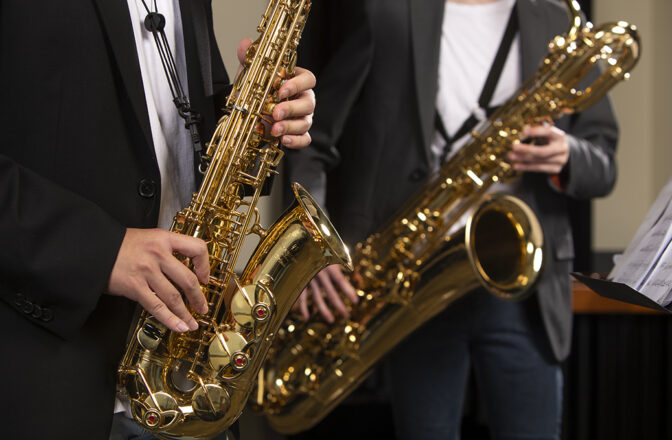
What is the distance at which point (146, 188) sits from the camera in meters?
1.04

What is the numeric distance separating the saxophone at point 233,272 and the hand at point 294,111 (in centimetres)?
5

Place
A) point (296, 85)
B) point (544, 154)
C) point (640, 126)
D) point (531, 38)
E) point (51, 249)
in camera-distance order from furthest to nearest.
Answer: point (640, 126), point (531, 38), point (544, 154), point (296, 85), point (51, 249)

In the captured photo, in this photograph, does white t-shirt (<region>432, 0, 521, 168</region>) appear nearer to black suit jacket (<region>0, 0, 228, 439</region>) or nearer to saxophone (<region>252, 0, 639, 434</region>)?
saxophone (<region>252, 0, 639, 434</region>)

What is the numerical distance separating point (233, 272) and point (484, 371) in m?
1.05

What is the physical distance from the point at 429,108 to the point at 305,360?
803 millimetres

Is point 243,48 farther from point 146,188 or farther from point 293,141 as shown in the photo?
point 146,188

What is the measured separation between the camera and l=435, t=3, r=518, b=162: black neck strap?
198 cm

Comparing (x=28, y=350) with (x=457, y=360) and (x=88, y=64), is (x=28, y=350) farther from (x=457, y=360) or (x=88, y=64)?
(x=457, y=360)

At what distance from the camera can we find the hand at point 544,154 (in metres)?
1.89

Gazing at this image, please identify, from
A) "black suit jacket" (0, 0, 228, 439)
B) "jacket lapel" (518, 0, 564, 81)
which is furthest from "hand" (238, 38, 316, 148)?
"jacket lapel" (518, 0, 564, 81)

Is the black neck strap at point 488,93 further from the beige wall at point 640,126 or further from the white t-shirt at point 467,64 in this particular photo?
the beige wall at point 640,126

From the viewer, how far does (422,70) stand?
75.9 inches

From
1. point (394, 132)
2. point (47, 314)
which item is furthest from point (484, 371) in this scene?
point (47, 314)

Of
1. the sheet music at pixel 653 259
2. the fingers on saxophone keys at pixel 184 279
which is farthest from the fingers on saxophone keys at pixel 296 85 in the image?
the sheet music at pixel 653 259
